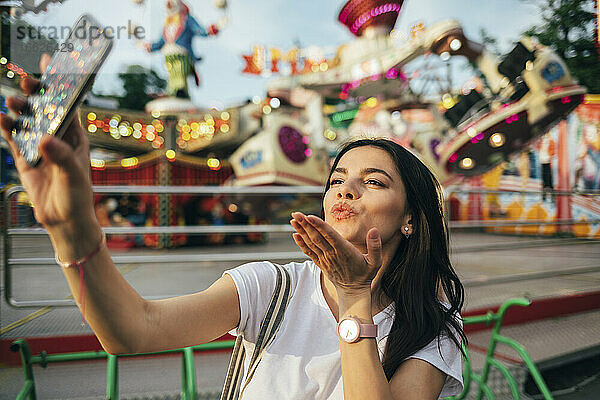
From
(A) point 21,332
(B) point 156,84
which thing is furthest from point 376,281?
(B) point 156,84

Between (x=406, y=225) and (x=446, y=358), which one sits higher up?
(x=406, y=225)

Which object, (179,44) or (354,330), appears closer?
(354,330)

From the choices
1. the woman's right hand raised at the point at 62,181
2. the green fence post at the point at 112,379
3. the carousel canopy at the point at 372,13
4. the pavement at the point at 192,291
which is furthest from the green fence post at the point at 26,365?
the carousel canopy at the point at 372,13

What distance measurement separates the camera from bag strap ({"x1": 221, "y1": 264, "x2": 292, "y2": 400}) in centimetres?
113

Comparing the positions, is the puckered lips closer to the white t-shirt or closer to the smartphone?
the white t-shirt

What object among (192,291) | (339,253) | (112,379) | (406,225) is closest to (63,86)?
(339,253)

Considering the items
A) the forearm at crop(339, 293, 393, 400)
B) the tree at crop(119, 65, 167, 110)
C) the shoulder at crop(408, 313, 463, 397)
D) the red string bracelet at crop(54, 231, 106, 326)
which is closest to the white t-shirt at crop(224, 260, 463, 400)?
the shoulder at crop(408, 313, 463, 397)

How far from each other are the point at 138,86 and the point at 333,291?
24.6 meters

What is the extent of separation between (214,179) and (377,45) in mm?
5036

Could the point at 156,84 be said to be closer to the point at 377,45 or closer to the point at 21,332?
the point at 377,45

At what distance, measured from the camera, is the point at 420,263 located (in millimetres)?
1253

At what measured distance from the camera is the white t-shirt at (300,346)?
42.1 inches

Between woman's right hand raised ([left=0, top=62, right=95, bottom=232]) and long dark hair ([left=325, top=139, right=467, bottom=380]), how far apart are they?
0.80m

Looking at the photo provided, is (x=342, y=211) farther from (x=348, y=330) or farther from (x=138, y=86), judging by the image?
(x=138, y=86)
